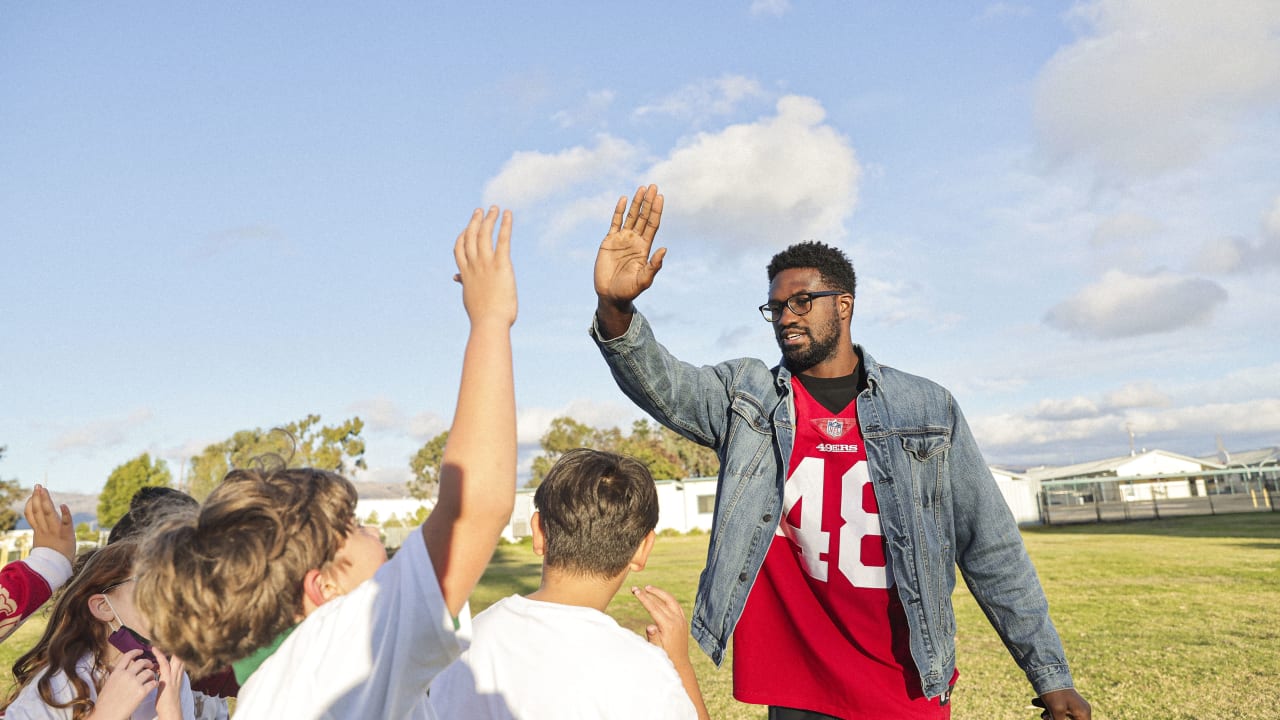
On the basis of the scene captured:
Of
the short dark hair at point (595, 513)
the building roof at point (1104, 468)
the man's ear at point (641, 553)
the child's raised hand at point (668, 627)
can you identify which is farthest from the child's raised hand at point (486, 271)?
the building roof at point (1104, 468)

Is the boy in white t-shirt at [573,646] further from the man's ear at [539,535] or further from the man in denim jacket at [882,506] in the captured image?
the man in denim jacket at [882,506]

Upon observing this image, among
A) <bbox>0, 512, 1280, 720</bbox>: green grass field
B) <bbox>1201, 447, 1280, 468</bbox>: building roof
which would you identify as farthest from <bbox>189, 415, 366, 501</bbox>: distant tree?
<bbox>1201, 447, 1280, 468</bbox>: building roof

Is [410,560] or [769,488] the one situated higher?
[769,488]

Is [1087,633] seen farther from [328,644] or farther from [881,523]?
[328,644]

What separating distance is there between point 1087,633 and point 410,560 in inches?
Result: 445

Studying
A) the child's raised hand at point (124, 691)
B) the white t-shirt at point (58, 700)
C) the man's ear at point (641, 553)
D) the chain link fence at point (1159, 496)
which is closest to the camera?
the man's ear at point (641, 553)

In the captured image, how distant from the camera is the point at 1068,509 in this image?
43344 mm

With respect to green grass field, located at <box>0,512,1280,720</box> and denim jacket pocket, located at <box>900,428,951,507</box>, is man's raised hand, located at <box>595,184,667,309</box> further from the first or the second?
green grass field, located at <box>0,512,1280,720</box>

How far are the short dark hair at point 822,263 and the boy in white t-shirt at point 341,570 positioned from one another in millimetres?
2602

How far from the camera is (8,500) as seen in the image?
4284 centimetres

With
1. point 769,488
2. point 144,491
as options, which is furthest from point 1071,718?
point 144,491

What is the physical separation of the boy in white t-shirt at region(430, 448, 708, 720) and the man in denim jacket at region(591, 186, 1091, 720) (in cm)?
101

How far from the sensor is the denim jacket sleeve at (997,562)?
352 cm

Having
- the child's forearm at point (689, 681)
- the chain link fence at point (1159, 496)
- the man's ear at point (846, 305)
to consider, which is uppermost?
the chain link fence at point (1159, 496)
